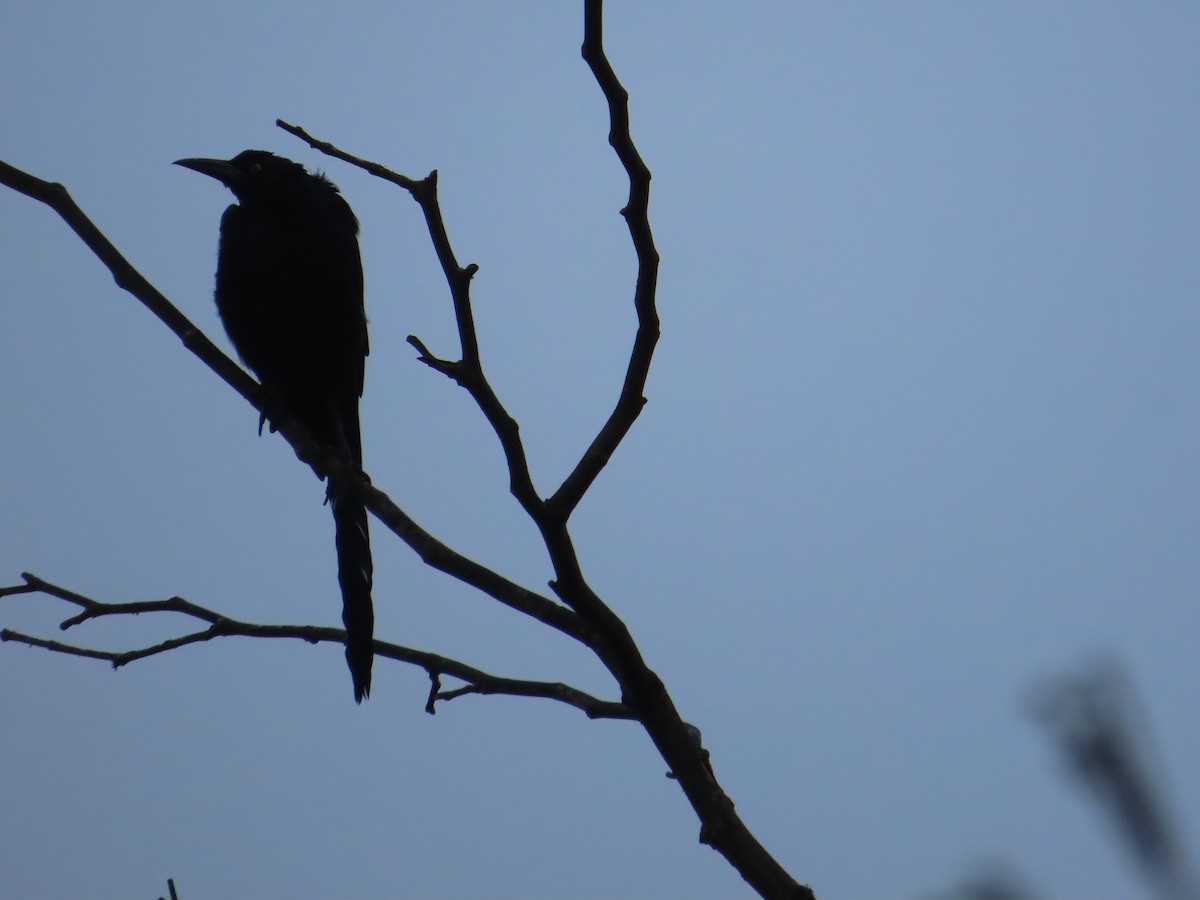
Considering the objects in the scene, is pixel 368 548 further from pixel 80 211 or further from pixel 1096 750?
pixel 1096 750

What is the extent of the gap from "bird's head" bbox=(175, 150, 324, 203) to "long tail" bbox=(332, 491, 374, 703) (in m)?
1.66

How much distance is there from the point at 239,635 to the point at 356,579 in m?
1.11

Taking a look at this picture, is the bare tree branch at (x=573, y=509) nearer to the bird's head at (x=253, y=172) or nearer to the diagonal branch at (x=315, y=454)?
the diagonal branch at (x=315, y=454)

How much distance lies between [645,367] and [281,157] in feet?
11.8

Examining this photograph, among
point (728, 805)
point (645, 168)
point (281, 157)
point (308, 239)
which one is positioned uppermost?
point (281, 157)

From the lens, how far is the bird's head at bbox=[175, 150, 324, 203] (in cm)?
473

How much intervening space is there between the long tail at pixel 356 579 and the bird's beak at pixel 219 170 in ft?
5.87

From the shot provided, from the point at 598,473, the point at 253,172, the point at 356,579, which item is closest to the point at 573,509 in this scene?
the point at 598,473

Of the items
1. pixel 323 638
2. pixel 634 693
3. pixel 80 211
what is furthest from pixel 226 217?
pixel 634 693

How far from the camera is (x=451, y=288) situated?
1.81 metres

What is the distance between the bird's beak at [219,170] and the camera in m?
4.79

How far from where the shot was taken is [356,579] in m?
3.56

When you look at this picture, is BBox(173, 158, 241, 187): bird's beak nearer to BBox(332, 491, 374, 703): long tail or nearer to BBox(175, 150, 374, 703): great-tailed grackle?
BBox(175, 150, 374, 703): great-tailed grackle

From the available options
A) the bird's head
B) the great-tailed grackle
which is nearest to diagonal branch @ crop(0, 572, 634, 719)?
the great-tailed grackle
